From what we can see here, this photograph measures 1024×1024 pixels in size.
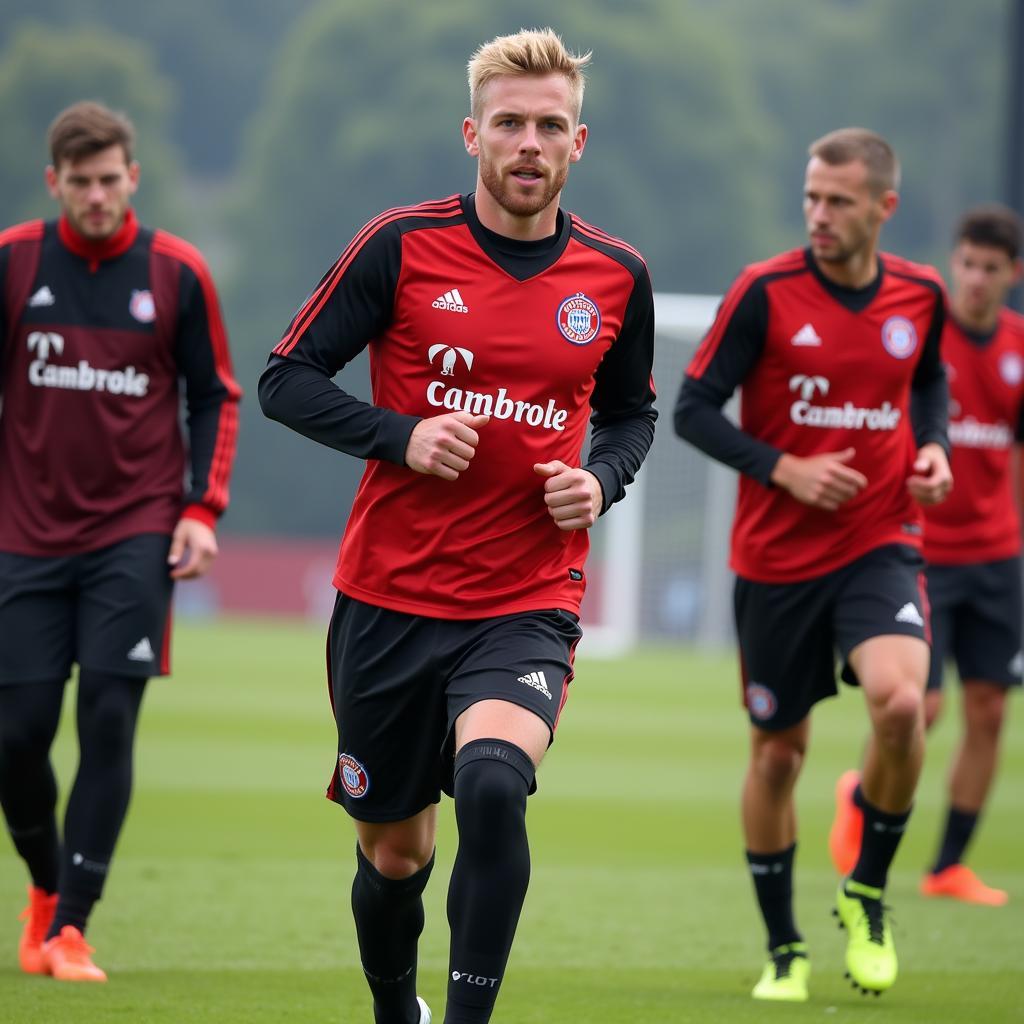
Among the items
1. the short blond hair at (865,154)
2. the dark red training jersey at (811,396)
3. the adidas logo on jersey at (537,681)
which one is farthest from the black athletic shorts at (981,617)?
the adidas logo on jersey at (537,681)

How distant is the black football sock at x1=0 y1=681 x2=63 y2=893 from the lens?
620 centimetres

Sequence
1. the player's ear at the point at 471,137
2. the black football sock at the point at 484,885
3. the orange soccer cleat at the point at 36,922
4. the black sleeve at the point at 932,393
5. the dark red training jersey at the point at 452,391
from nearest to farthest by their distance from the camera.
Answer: the black football sock at the point at 484,885
the dark red training jersey at the point at 452,391
the player's ear at the point at 471,137
the orange soccer cleat at the point at 36,922
the black sleeve at the point at 932,393

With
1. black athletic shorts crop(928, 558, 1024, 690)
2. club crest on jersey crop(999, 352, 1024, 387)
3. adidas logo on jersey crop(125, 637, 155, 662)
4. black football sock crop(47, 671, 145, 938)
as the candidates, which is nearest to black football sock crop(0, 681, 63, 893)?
black football sock crop(47, 671, 145, 938)

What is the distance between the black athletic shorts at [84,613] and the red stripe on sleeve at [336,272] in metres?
1.58

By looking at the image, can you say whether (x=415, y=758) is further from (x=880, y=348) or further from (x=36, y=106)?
(x=36, y=106)

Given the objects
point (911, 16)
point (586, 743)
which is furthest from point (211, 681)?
point (911, 16)

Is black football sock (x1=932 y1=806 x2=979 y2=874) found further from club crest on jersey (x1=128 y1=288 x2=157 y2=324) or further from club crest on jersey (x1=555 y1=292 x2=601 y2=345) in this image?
club crest on jersey (x1=555 y1=292 x2=601 y2=345)

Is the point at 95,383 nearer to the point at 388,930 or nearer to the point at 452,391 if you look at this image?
the point at 452,391

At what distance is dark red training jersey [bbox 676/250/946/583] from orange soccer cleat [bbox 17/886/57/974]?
8.19ft

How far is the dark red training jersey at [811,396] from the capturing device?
6406 millimetres

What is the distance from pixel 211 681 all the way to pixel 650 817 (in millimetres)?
9469

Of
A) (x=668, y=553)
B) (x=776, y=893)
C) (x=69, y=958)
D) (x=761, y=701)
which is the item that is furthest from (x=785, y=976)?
(x=668, y=553)

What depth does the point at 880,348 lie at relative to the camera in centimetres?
645

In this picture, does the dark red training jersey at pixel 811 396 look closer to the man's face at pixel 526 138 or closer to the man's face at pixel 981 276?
the man's face at pixel 526 138
